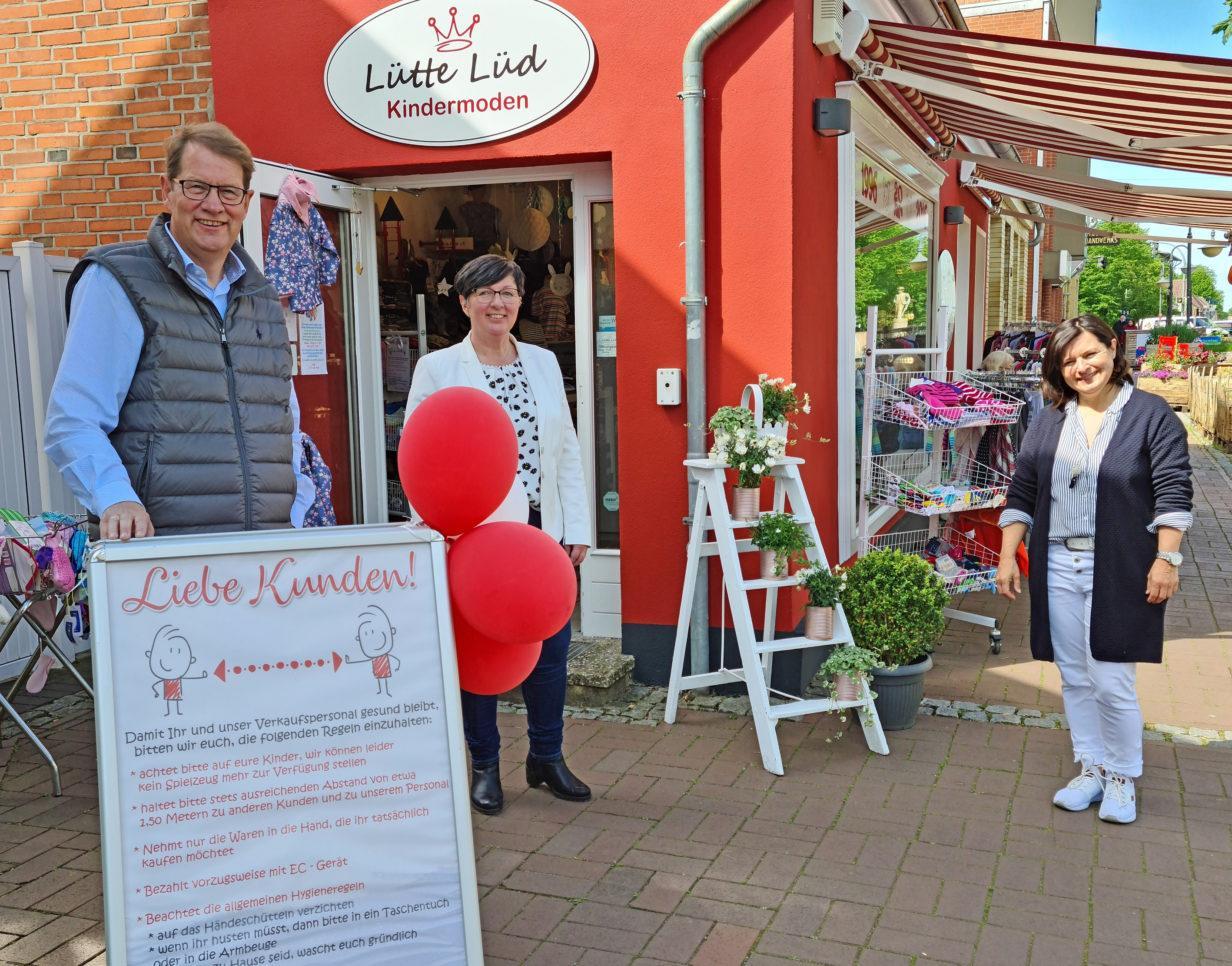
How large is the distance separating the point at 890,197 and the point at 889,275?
476 mm

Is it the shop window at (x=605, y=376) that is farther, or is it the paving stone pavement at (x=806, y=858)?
the shop window at (x=605, y=376)

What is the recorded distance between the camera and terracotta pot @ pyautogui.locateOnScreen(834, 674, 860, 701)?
14.4ft

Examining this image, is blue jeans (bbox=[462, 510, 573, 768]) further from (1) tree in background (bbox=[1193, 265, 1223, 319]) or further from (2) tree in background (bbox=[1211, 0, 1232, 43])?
(1) tree in background (bbox=[1193, 265, 1223, 319])

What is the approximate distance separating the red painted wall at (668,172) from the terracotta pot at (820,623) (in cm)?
57

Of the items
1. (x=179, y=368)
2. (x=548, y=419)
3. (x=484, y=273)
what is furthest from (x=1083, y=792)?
(x=179, y=368)

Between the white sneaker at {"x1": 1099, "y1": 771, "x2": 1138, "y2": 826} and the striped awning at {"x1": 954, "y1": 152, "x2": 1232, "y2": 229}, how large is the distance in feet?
16.2

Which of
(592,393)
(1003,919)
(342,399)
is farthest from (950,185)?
(1003,919)

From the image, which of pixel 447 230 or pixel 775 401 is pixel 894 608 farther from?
pixel 447 230

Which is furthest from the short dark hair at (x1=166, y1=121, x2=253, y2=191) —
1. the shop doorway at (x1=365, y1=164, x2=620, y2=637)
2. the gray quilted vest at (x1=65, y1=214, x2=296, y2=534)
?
the shop doorway at (x1=365, y1=164, x2=620, y2=637)

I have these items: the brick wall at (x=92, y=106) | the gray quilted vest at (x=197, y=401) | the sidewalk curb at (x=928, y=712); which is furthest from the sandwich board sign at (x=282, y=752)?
the brick wall at (x=92, y=106)

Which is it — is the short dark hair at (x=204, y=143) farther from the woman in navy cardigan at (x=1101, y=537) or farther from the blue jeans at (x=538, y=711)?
the woman in navy cardigan at (x=1101, y=537)

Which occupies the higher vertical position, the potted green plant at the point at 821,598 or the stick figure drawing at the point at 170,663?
the stick figure drawing at the point at 170,663

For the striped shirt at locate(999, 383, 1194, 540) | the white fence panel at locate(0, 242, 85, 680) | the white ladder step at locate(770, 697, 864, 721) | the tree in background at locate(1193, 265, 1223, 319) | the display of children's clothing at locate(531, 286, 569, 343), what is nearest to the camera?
the striped shirt at locate(999, 383, 1194, 540)

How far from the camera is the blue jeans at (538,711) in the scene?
12.4ft
